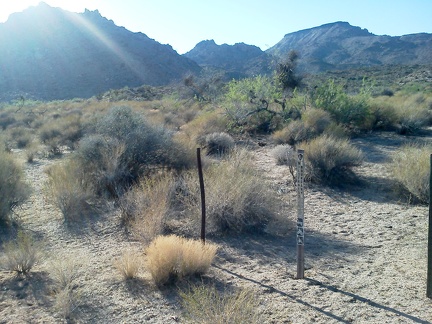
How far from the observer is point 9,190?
8.25 meters

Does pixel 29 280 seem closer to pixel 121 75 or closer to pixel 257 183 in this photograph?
pixel 257 183

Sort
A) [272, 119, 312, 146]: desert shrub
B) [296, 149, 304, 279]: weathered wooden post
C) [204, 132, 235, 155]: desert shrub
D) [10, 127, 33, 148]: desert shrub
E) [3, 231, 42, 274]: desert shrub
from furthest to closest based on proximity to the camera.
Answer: [10, 127, 33, 148]: desert shrub, [272, 119, 312, 146]: desert shrub, [204, 132, 235, 155]: desert shrub, [3, 231, 42, 274]: desert shrub, [296, 149, 304, 279]: weathered wooden post

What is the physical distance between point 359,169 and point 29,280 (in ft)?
30.3

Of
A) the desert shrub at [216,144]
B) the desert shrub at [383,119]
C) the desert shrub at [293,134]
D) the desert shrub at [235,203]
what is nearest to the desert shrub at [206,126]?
the desert shrub at [216,144]

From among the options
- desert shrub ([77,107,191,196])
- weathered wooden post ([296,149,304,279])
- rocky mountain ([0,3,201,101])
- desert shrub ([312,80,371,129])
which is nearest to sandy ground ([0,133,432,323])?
weathered wooden post ([296,149,304,279])

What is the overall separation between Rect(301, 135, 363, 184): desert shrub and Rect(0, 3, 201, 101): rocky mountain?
189 ft

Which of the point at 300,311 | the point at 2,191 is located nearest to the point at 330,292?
the point at 300,311

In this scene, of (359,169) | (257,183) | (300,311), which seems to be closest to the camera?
(300,311)

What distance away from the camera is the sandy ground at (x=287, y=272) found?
4586mm

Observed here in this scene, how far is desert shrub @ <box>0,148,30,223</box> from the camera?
7.87 meters

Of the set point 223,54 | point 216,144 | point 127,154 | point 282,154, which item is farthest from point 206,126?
point 223,54

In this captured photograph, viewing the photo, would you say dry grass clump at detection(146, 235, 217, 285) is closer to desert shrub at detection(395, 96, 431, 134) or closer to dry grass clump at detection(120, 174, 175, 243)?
dry grass clump at detection(120, 174, 175, 243)

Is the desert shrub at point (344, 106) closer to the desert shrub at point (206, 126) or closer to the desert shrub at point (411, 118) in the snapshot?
the desert shrub at point (411, 118)

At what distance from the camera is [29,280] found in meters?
5.50
